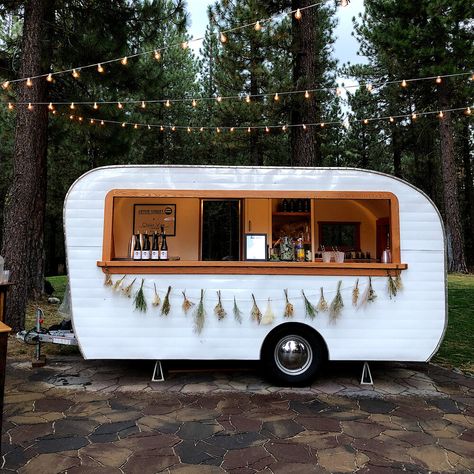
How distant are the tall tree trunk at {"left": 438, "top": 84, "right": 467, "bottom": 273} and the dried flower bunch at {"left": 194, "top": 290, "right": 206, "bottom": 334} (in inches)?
481

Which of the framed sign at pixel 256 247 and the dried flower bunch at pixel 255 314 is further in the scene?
the framed sign at pixel 256 247

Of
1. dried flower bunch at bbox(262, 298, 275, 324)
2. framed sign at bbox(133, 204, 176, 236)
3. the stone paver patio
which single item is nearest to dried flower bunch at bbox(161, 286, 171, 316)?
the stone paver patio

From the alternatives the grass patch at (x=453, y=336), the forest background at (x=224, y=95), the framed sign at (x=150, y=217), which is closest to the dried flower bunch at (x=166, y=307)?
the framed sign at (x=150, y=217)

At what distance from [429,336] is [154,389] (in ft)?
8.92

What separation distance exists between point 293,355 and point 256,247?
1182mm

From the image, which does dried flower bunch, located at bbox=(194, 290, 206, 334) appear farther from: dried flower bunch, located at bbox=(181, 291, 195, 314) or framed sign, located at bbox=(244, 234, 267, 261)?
framed sign, located at bbox=(244, 234, 267, 261)

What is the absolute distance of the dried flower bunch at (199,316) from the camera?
3928mm

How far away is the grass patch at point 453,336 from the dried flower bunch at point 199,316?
227cm

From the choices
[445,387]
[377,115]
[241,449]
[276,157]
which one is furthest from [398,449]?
[377,115]

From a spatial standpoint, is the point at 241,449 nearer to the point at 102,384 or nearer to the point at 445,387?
the point at 102,384

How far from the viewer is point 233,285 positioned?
396 centimetres

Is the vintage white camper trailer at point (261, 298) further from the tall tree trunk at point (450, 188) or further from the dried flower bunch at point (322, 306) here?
the tall tree trunk at point (450, 188)

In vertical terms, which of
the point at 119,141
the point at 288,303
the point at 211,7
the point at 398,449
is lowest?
the point at 398,449

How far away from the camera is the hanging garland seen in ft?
12.9
